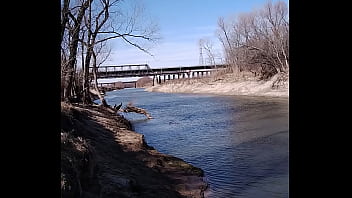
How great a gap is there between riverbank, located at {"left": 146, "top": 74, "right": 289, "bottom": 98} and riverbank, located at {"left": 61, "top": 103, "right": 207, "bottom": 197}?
1761cm

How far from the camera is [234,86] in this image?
42875 millimetres

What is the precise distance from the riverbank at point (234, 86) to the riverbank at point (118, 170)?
57.8 ft

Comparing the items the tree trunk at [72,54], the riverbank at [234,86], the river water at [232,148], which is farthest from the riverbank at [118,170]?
the riverbank at [234,86]

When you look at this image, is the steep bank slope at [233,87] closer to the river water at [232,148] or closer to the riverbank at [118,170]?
the river water at [232,148]

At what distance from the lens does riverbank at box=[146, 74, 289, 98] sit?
108 ft

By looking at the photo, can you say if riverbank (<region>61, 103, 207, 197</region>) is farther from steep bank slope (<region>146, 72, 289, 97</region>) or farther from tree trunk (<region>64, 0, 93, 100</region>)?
steep bank slope (<region>146, 72, 289, 97</region>)

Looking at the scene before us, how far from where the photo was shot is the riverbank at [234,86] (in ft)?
108

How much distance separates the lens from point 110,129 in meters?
12.4

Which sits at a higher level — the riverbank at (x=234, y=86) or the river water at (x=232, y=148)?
the riverbank at (x=234, y=86)

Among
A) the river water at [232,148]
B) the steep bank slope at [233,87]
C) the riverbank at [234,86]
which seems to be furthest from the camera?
the riverbank at [234,86]

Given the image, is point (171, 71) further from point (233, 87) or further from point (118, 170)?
point (118, 170)
